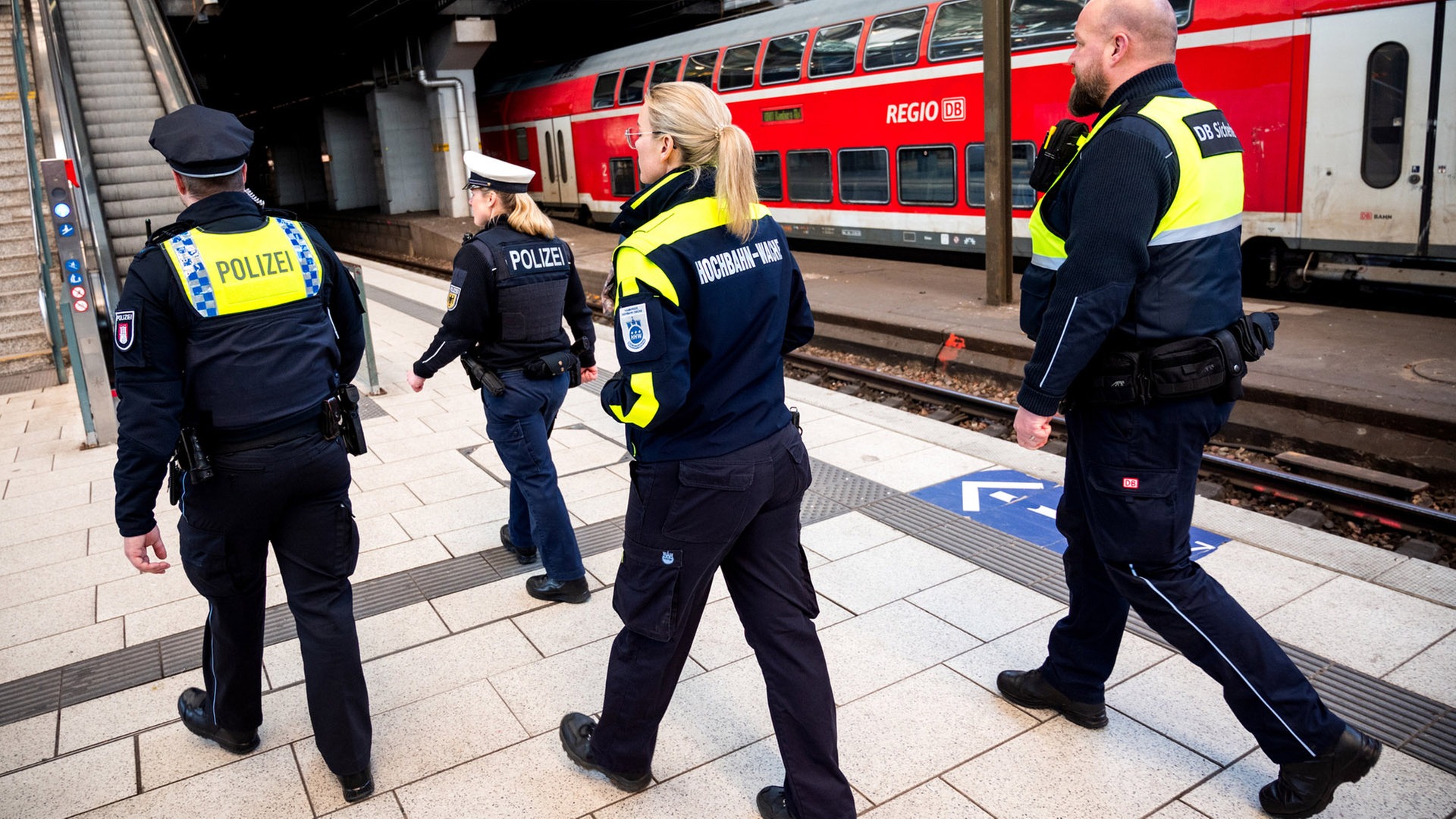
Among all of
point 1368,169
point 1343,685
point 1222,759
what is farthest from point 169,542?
point 1368,169

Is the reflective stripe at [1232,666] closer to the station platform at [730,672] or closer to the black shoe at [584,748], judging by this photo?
the station platform at [730,672]

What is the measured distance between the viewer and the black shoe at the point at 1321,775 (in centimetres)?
274

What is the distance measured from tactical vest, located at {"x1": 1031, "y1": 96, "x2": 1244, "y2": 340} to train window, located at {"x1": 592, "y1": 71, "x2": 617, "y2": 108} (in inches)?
Result: 694

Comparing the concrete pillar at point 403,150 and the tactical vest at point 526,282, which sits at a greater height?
the concrete pillar at point 403,150

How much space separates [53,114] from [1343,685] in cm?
1251

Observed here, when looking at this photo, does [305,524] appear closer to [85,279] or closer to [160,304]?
[160,304]

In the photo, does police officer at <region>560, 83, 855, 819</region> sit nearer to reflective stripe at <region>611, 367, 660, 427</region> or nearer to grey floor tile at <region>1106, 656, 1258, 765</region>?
reflective stripe at <region>611, 367, 660, 427</region>

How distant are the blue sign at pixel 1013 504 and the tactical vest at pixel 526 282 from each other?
2.37 meters

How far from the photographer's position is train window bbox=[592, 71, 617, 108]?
19.4 meters

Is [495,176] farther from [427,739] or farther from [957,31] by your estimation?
[957,31]

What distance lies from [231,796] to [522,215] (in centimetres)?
232

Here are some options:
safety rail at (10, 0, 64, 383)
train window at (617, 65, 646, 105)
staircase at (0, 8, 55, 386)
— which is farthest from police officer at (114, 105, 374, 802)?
train window at (617, 65, 646, 105)

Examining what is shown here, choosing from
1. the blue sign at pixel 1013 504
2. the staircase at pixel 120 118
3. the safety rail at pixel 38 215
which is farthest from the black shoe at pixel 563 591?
the staircase at pixel 120 118

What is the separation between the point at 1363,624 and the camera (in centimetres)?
391
